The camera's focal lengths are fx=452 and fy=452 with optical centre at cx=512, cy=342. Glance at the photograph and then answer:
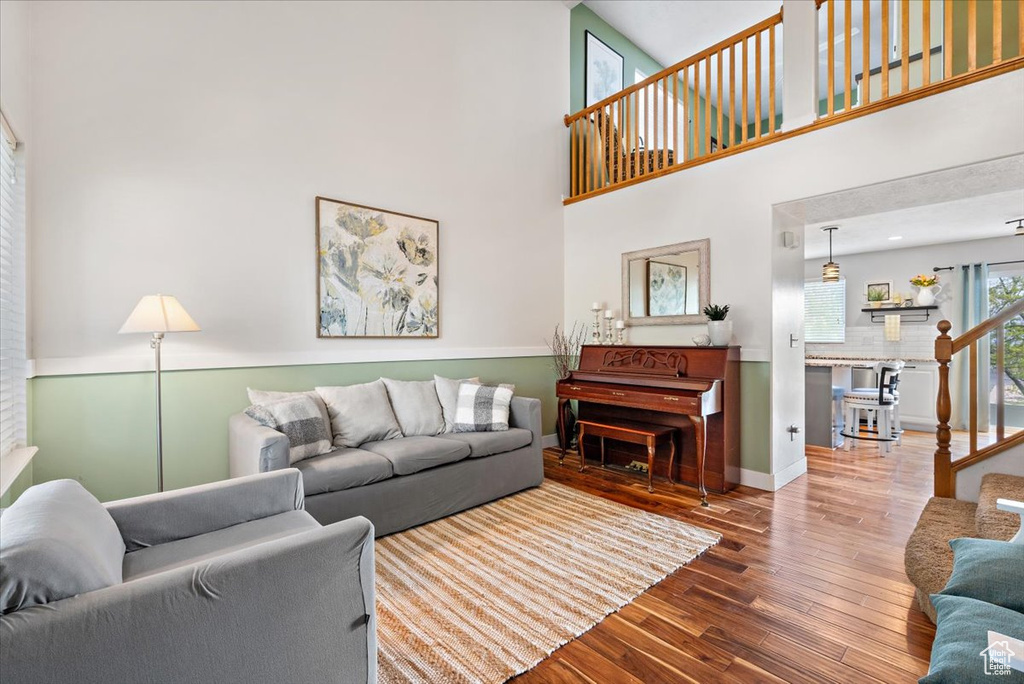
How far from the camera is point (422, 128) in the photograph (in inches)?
151

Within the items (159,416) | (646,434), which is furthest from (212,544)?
(646,434)

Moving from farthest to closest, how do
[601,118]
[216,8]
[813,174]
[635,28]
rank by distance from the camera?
1. [635,28]
2. [601,118]
3. [813,174]
4. [216,8]

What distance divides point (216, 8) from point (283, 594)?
3.48m

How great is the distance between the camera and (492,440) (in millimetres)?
3178

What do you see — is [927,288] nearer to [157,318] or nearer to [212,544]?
[212,544]

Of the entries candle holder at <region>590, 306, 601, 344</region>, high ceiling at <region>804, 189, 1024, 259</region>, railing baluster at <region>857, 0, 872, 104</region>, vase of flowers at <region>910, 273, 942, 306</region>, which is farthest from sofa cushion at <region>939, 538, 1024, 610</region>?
vase of flowers at <region>910, 273, 942, 306</region>

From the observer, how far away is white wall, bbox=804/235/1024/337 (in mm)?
5668

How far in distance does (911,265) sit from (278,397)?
792 centimetres

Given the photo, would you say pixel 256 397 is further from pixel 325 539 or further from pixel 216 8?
pixel 216 8

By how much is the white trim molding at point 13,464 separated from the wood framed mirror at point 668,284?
4093 millimetres

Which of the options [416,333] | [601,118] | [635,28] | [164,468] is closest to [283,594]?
[164,468]

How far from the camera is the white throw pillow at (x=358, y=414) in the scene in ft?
9.52

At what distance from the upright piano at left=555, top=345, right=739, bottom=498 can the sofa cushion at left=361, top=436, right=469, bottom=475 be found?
4.54 feet

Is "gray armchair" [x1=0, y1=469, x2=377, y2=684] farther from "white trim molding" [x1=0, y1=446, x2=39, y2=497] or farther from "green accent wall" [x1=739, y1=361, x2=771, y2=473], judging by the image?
"green accent wall" [x1=739, y1=361, x2=771, y2=473]
